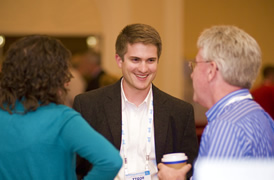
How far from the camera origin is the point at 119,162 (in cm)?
161

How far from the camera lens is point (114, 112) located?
2.44 m

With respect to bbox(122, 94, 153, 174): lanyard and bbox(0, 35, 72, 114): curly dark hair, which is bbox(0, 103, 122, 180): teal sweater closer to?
bbox(0, 35, 72, 114): curly dark hair

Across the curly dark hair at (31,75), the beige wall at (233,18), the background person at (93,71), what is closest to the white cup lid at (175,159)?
the curly dark hair at (31,75)

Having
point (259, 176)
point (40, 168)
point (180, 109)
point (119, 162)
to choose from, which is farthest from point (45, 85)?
point (180, 109)

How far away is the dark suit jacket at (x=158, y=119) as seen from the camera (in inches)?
93.5

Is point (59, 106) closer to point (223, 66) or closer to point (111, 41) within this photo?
point (223, 66)

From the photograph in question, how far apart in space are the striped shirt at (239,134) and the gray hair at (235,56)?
112 mm

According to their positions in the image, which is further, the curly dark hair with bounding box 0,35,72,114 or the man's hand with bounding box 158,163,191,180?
the man's hand with bounding box 158,163,191,180

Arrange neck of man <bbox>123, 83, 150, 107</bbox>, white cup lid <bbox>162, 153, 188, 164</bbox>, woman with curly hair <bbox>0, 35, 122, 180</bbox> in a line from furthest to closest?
neck of man <bbox>123, 83, 150, 107</bbox>
white cup lid <bbox>162, 153, 188, 164</bbox>
woman with curly hair <bbox>0, 35, 122, 180</bbox>

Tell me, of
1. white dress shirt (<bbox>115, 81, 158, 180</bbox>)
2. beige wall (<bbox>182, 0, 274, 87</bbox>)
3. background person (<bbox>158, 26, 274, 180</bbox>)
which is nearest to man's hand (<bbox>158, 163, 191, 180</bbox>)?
background person (<bbox>158, 26, 274, 180</bbox>)

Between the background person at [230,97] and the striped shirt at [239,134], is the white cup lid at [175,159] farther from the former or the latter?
the striped shirt at [239,134]

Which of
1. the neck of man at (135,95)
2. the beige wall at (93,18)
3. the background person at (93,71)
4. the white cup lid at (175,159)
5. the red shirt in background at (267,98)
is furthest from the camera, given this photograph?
the beige wall at (93,18)

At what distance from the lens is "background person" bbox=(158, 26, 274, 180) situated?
1.49 metres

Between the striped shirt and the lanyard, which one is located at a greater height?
the striped shirt
